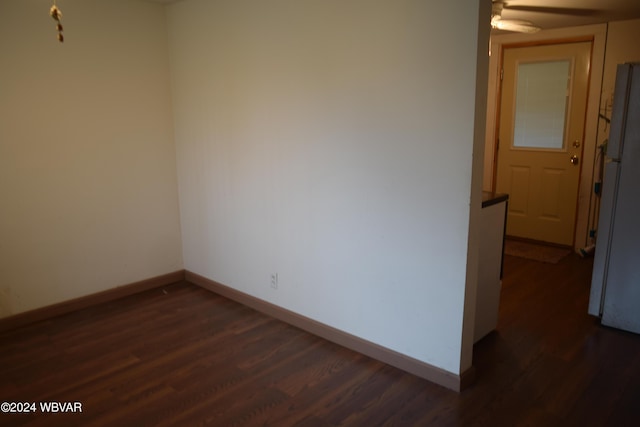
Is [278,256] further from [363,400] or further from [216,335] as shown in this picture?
[363,400]

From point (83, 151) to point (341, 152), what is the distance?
2.08 meters

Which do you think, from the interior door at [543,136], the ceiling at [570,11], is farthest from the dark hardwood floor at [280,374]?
the ceiling at [570,11]

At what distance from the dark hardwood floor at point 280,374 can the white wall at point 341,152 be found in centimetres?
26

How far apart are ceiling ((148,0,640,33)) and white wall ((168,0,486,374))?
986 millimetres

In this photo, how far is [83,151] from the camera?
3.59 m

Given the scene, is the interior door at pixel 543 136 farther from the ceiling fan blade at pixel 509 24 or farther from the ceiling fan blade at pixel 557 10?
the ceiling fan blade at pixel 509 24

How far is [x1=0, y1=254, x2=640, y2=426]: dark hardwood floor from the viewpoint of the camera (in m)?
2.36

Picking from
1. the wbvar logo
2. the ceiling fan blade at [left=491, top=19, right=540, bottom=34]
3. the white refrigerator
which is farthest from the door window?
the wbvar logo

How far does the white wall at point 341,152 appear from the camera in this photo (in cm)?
243

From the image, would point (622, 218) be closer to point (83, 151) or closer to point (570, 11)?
point (570, 11)

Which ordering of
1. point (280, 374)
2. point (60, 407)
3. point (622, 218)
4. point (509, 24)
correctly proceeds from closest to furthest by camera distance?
1. point (60, 407)
2. point (280, 374)
3. point (622, 218)
4. point (509, 24)

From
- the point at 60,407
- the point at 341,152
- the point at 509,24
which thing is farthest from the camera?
the point at 509,24

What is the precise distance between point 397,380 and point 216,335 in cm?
131

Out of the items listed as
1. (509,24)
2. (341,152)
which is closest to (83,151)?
(341,152)
